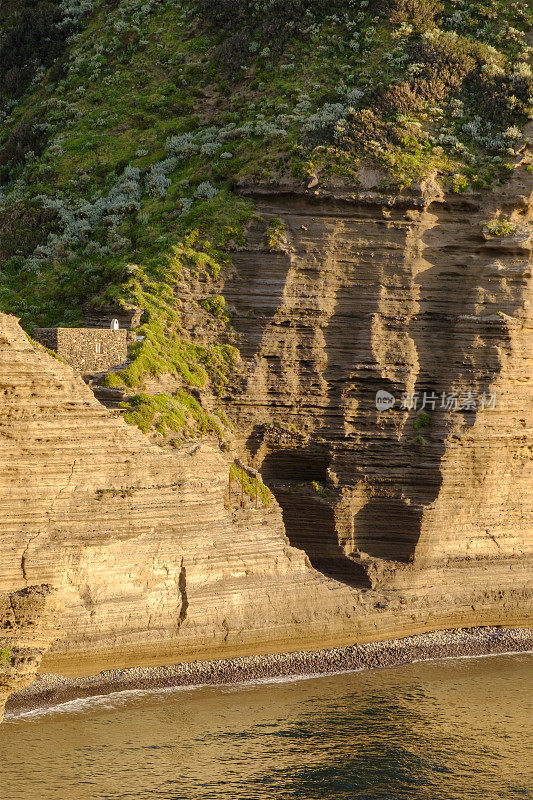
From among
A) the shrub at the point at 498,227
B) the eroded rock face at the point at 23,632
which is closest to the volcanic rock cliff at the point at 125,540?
the eroded rock face at the point at 23,632

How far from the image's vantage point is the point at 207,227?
154ft

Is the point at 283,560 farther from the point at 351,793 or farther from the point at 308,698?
the point at 351,793

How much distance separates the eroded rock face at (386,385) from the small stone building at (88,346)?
20.4 feet

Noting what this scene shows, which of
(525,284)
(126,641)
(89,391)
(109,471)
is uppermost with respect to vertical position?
(525,284)

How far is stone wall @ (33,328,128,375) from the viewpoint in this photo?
1524 inches

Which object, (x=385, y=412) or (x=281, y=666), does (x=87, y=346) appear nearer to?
(x=385, y=412)

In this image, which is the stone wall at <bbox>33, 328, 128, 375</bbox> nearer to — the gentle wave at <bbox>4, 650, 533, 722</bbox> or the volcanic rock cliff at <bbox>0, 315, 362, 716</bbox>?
the volcanic rock cliff at <bbox>0, 315, 362, 716</bbox>

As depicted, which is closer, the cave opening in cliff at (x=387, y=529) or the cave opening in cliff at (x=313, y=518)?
the cave opening in cliff at (x=387, y=529)

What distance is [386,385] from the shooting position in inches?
1826

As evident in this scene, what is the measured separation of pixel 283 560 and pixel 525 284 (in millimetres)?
15558

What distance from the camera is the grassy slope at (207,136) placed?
4600 cm

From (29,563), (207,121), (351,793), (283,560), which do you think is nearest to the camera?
(351,793)

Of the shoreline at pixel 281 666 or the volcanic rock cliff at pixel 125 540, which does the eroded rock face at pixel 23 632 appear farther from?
the shoreline at pixel 281 666

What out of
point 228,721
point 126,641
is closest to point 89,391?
point 126,641
